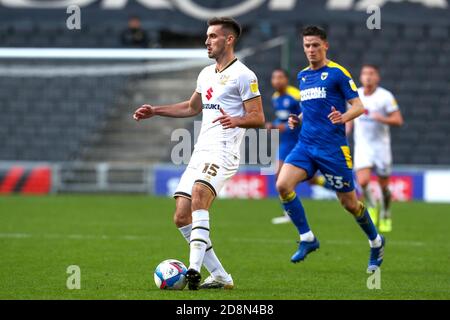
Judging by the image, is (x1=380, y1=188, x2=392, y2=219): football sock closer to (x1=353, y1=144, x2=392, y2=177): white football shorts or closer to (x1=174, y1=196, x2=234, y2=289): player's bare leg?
(x1=353, y1=144, x2=392, y2=177): white football shorts

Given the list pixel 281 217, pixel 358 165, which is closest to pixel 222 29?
pixel 358 165

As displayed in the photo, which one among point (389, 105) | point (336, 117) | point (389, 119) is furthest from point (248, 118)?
point (389, 105)

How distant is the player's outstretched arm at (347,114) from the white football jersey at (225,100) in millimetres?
1114

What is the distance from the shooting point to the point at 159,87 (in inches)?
1054

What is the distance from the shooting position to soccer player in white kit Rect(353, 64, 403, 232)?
616 inches

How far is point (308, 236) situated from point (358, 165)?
587cm

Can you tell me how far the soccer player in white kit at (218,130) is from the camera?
8594 mm

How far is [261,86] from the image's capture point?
87.1 feet

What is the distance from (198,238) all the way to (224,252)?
148 inches

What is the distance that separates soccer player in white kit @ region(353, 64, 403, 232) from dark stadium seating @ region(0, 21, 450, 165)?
30.2 ft

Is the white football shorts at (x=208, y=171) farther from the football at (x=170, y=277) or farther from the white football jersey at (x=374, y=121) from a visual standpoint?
the white football jersey at (x=374, y=121)

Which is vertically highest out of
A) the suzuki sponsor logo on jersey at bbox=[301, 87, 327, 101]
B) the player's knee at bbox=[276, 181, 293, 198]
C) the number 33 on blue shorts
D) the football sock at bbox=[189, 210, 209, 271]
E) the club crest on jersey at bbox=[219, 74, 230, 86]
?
the suzuki sponsor logo on jersey at bbox=[301, 87, 327, 101]

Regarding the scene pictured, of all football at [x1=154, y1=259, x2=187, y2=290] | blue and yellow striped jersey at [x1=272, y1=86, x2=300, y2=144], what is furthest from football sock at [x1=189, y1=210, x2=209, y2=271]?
blue and yellow striped jersey at [x1=272, y1=86, x2=300, y2=144]
